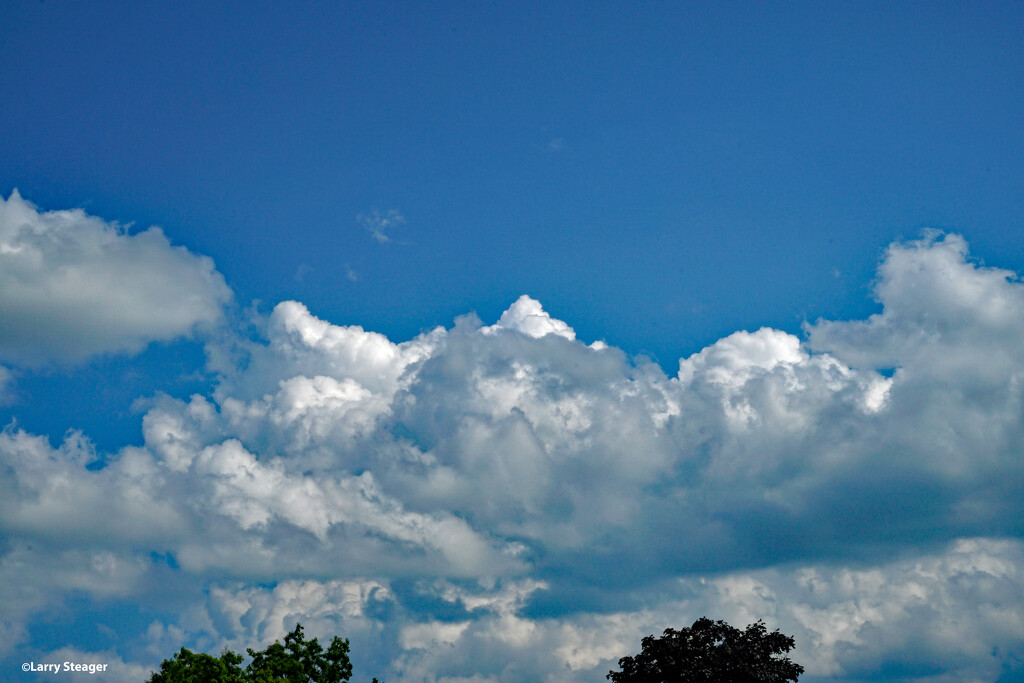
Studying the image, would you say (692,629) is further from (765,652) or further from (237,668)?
(237,668)

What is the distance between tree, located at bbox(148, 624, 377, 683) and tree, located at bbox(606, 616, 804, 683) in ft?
83.2

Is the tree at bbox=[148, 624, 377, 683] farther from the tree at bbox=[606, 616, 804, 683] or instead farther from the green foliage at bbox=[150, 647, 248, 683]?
the tree at bbox=[606, 616, 804, 683]

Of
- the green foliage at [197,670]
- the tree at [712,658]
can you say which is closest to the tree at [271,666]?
the green foliage at [197,670]

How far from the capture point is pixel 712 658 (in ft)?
218

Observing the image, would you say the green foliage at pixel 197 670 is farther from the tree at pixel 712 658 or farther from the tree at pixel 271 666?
the tree at pixel 712 658

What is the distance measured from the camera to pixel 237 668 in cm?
7344

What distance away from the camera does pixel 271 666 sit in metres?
76.9

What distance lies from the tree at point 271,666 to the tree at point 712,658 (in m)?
25.4

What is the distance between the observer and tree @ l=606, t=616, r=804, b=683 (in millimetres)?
65500

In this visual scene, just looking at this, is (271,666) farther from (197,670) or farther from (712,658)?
(712,658)

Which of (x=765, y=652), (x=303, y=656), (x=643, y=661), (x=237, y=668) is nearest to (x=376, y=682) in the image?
(x=303, y=656)

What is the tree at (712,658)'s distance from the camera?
65.5 meters

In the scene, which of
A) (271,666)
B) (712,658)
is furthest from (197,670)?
(712,658)

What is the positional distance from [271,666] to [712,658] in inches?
1378
